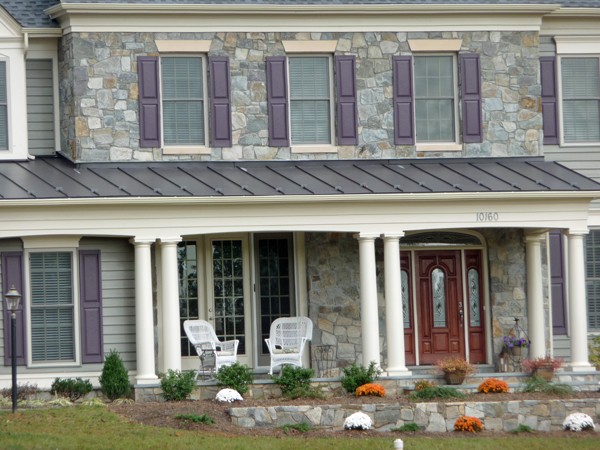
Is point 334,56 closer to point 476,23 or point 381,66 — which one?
point 381,66

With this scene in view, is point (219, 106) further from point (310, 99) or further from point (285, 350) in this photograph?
point (285, 350)

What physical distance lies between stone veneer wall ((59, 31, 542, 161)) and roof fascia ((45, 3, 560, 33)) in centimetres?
14

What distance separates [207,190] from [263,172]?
5.09 ft

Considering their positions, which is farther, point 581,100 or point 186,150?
point 581,100

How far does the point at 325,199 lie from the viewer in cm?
2336

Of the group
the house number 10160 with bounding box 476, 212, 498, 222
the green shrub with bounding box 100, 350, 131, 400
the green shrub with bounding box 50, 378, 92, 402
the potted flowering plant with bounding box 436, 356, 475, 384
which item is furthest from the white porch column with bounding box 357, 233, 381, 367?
the green shrub with bounding box 50, 378, 92, 402

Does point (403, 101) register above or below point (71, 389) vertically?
above

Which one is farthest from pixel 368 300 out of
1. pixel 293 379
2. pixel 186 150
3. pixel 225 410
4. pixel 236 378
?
pixel 186 150

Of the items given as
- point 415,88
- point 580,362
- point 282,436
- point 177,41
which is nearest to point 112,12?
point 177,41

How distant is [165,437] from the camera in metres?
19.4

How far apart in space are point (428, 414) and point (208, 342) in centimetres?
417

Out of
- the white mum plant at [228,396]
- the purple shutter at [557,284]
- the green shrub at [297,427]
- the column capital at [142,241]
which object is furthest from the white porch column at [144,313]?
the purple shutter at [557,284]

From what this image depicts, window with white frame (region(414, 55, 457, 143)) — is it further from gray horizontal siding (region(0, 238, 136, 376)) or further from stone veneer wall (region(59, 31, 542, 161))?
gray horizontal siding (region(0, 238, 136, 376))

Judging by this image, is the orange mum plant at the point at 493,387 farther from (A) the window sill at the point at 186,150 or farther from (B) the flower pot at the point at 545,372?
(A) the window sill at the point at 186,150
